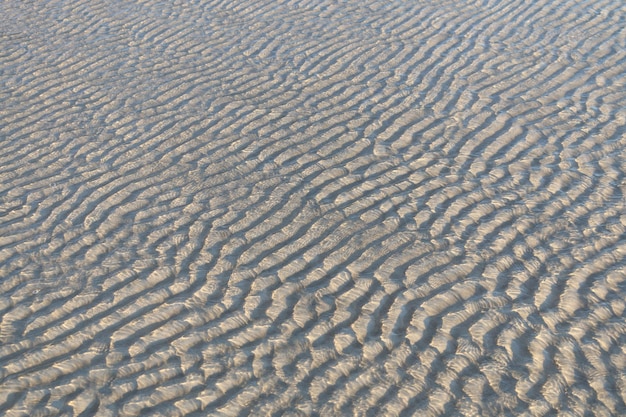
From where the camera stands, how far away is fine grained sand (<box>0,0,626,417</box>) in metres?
4.09

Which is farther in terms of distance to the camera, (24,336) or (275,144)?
(275,144)

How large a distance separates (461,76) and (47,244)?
4.23 m

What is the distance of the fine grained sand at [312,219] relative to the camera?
13.4 ft

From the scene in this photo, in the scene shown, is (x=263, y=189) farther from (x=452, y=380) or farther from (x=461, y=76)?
(x=461, y=76)

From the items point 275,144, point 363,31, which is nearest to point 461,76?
point 363,31

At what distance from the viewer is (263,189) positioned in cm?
581

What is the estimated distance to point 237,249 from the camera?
5129 mm

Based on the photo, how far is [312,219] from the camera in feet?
17.9

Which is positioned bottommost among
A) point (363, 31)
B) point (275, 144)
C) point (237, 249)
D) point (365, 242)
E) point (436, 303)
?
point (436, 303)

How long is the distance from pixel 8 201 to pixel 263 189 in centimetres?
173

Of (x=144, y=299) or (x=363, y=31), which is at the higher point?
(x=363, y=31)

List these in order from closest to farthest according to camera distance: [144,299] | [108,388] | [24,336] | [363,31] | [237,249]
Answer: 1. [108,388]
2. [24,336]
3. [144,299]
4. [237,249]
5. [363,31]

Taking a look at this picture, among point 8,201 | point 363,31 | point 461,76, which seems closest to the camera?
point 8,201

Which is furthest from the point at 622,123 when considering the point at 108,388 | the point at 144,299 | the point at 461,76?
the point at 108,388
